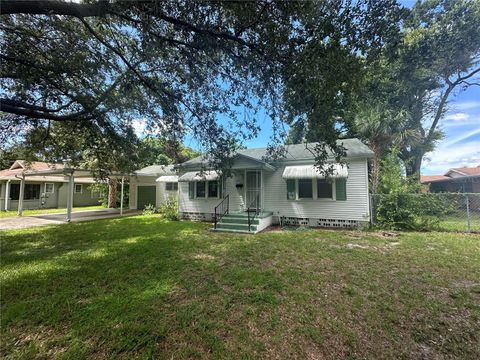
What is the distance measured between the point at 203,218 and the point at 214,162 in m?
7.04

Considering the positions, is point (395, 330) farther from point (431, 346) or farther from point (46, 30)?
point (46, 30)

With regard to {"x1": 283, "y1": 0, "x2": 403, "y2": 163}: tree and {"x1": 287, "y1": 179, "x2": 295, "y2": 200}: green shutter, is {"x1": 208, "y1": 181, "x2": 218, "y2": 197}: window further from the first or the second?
{"x1": 283, "y1": 0, "x2": 403, "y2": 163}: tree

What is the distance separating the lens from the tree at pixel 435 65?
14922mm

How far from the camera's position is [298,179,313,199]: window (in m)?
10.6

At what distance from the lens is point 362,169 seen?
973 cm

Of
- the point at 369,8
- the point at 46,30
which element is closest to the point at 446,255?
the point at 369,8

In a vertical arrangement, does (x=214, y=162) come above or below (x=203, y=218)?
above

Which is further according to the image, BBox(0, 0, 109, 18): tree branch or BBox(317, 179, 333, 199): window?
BBox(317, 179, 333, 199): window

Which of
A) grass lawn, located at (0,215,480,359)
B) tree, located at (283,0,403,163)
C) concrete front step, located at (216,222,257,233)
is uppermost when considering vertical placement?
tree, located at (283,0,403,163)

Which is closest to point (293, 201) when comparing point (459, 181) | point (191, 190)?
point (191, 190)

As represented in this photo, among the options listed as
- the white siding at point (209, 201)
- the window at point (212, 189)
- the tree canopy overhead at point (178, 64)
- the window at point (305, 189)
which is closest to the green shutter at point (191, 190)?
the white siding at point (209, 201)

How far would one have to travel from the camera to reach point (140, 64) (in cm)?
579

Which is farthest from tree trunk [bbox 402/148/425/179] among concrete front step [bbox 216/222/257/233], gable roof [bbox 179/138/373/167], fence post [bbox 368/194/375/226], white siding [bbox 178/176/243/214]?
concrete front step [bbox 216/222/257/233]

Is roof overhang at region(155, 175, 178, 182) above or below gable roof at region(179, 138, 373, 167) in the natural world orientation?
Result: below
